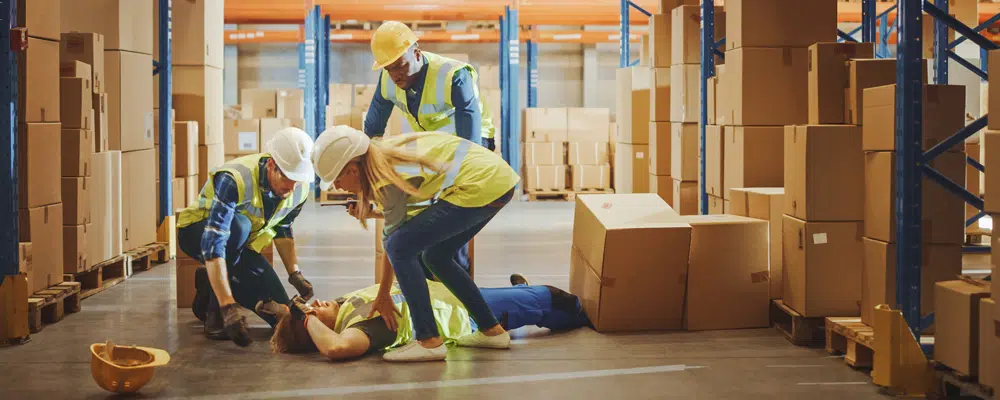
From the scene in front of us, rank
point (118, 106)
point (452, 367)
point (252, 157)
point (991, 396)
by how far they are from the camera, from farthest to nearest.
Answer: point (118, 106) < point (252, 157) < point (452, 367) < point (991, 396)

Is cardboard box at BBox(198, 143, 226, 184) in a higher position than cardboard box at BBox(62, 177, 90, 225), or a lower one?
higher

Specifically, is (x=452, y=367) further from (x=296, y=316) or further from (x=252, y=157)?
(x=252, y=157)

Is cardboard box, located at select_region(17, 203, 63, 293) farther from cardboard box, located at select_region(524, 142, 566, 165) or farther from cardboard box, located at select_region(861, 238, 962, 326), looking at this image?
cardboard box, located at select_region(524, 142, 566, 165)

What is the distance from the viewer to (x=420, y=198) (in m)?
4.77

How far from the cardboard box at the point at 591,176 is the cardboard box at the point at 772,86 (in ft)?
31.2

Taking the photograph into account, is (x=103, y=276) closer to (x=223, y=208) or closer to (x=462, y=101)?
(x=223, y=208)

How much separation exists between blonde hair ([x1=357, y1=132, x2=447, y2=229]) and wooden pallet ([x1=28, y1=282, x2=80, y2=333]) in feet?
7.82

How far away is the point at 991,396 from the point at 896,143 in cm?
116

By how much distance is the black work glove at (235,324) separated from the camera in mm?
5301

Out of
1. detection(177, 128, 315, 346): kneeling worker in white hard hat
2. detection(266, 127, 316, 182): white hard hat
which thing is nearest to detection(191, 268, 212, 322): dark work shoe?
detection(177, 128, 315, 346): kneeling worker in white hard hat

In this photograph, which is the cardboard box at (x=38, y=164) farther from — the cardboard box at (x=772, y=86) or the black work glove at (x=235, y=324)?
the cardboard box at (x=772, y=86)

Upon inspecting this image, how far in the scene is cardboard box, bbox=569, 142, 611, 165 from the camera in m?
16.4

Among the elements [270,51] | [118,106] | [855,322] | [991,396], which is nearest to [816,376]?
[855,322]

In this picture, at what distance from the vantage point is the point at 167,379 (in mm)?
4820
